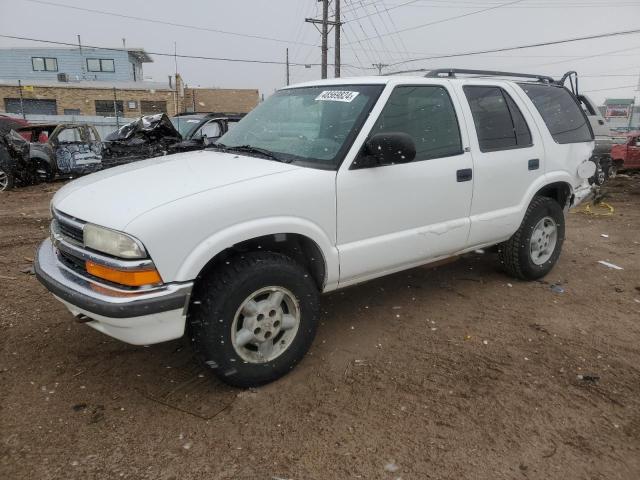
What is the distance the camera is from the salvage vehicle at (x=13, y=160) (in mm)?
10711

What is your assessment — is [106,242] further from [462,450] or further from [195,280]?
[462,450]

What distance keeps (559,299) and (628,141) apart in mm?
10317

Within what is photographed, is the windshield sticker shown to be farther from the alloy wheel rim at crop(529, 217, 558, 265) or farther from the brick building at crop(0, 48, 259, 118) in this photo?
the brick building at crop(0, 48, 259, 118)

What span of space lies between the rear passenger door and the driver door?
153 mm

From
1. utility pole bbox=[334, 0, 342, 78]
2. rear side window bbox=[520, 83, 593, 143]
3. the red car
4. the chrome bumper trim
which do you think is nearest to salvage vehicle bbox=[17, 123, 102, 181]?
the chrome bumper trim

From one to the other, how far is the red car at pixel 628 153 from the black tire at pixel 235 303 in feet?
40.8

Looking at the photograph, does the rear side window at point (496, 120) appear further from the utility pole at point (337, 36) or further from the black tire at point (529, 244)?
the utility pole at point (337, 36)

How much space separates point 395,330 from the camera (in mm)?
3773

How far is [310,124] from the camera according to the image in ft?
11.4

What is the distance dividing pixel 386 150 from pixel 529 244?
86.8 inches

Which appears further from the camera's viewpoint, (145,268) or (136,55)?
(136,55)

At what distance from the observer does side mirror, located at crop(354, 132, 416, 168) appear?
305 centimetres

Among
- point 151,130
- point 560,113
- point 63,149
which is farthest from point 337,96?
point 63,149

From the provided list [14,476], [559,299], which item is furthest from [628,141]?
[14,476]
